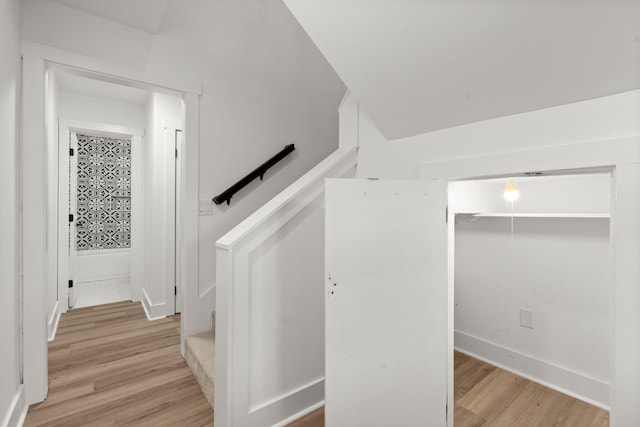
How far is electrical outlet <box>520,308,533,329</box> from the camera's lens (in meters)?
2.24

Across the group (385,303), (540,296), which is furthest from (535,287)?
(385,303)

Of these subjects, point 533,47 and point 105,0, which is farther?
point 105,0

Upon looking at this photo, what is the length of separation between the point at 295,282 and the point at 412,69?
4.13 feet

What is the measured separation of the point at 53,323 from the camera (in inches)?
115

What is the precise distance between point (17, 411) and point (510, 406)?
2.88m

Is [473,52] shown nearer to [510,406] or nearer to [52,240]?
[510,406]

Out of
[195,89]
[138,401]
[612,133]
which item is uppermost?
[195,89]

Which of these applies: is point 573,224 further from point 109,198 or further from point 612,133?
point 109,198

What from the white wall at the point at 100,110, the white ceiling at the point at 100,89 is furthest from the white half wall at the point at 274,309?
the white wall at the point at 100,110

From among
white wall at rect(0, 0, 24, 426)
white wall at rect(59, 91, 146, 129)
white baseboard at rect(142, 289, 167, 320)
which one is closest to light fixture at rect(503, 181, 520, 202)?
white wall at rect(0, 0, 24, 426)

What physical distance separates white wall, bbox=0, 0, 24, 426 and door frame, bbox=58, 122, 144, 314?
2013 millimetres

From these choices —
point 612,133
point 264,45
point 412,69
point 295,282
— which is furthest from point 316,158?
point 612,133

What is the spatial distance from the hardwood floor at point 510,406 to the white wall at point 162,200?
233cm

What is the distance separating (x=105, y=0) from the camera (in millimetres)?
1896
